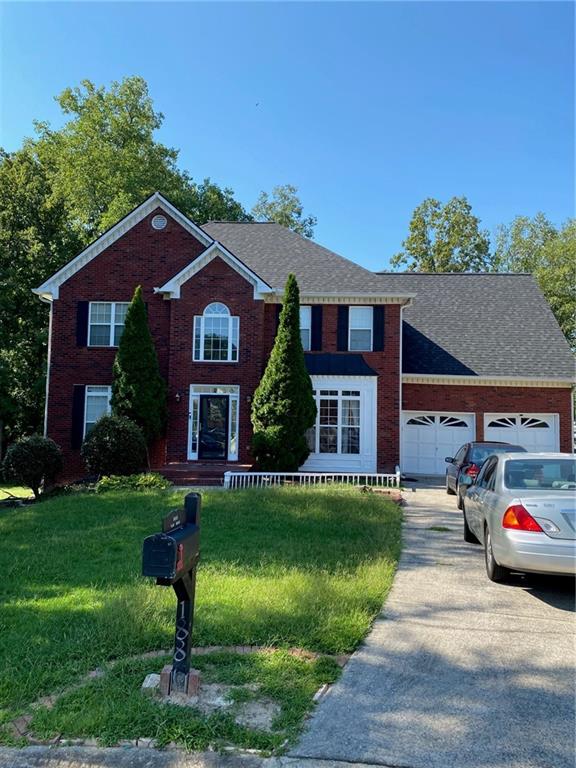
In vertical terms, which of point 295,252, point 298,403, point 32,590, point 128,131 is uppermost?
point 128,131

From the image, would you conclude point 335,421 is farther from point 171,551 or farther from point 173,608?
point 171,551

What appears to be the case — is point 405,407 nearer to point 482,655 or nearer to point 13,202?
point 482,655

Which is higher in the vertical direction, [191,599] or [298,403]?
[298,403]

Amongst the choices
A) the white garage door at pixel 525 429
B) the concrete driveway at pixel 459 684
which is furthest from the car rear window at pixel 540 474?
the white garage door at pixel 525 429

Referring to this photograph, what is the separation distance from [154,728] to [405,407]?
17.5m

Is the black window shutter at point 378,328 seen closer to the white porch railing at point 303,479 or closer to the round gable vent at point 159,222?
the white porch railing at point 303,479

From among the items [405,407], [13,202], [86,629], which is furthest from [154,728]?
[13,202]

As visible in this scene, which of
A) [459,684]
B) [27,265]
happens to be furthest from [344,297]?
[27,265]

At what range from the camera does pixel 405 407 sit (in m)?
20.0

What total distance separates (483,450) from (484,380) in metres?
Result: 7.63

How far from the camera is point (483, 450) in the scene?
12.6 metres

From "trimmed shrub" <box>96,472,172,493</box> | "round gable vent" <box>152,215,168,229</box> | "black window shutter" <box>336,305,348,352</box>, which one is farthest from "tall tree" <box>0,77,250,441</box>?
"black window shutter" <box>336,305,348,352</box>

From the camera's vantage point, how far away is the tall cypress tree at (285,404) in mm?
16531

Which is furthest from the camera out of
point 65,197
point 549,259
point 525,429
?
point 549,259
